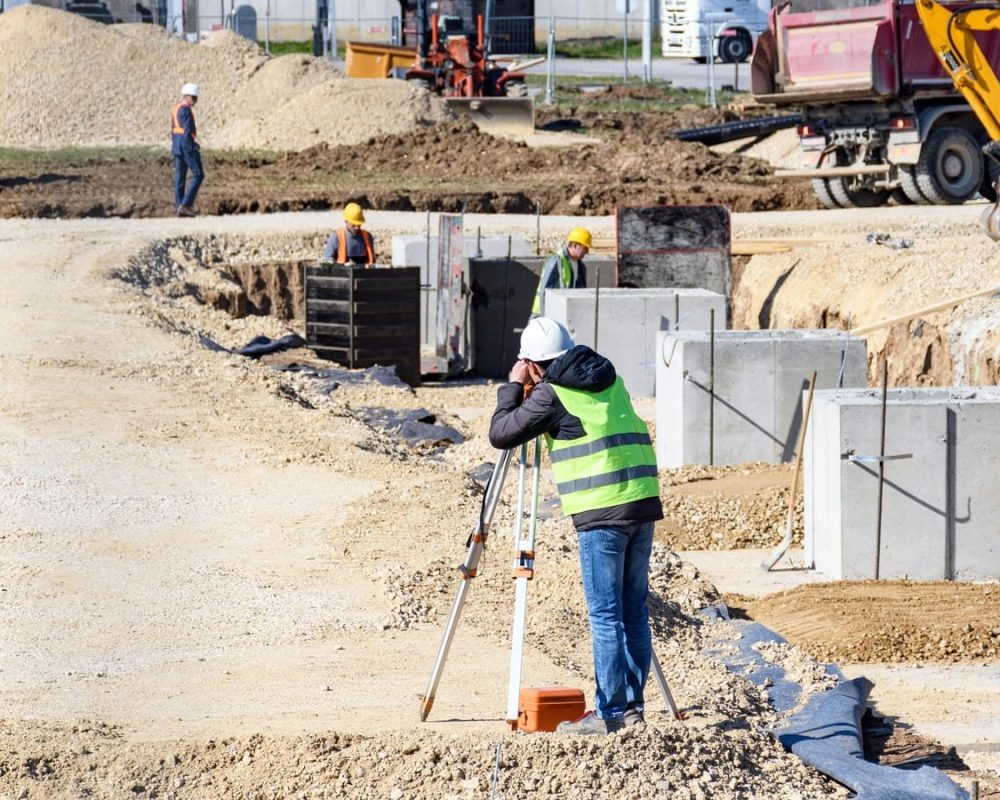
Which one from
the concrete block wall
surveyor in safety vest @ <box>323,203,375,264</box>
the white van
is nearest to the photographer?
surveyor in safety vest @ <box>323,203,375,264</box>

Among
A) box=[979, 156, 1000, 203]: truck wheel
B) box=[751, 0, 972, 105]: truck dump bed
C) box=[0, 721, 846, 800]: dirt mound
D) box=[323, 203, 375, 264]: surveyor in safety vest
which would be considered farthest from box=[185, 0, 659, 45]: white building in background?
box=[0, 721, 846, 800]: dirt mound

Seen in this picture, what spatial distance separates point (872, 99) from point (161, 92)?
20583 mm

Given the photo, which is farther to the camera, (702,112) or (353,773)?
(702,112)

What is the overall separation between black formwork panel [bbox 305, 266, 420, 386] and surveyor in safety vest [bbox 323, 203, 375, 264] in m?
0.21

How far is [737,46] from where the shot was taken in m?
44.2

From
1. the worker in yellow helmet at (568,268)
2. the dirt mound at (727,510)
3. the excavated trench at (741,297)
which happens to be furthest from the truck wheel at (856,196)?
the dirt mound at (727,510)

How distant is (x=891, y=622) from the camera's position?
9570 mm

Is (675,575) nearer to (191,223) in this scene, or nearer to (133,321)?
(133,321)

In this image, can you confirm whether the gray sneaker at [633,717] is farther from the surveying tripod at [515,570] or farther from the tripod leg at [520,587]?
the tripod leg at [520,587]

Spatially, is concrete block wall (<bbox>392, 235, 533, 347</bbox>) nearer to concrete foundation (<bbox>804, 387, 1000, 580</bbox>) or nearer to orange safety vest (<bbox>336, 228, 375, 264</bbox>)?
orange safety vest (<bbox>336, 228, 375, 264</bbox>)

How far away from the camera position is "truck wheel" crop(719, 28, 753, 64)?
44.1 metres

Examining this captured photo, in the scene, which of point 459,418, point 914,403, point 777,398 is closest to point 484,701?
point 914,403

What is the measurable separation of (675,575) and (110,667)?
12.5ft

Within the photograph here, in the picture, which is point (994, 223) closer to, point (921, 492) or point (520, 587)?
point (921, 492)
